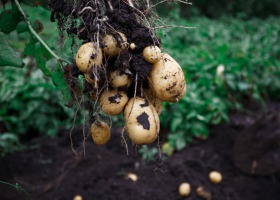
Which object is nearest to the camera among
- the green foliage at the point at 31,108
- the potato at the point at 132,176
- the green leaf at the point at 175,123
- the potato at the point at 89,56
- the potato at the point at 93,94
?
the potato at the point at 89,56

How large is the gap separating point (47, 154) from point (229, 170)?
1459mm

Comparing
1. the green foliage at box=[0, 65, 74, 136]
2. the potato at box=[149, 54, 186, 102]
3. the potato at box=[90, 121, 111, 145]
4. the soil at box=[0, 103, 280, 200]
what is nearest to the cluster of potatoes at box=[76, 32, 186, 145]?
the potato at box=[149, 54, 186, 102]

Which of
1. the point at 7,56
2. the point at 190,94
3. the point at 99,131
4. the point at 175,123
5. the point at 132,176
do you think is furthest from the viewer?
the point at 190,94

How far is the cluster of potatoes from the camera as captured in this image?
4.24 feet

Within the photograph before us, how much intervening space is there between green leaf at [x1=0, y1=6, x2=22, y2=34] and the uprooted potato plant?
13.4 inches

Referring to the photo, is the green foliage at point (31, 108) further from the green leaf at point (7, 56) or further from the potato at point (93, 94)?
the potato at point (93, 94)

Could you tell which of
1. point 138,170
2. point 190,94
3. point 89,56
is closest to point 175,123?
point 190,94

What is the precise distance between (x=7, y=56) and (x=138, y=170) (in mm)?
1589

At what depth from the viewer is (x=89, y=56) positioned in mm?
1277

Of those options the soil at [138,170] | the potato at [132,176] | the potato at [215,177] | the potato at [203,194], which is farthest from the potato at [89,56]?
the potato at [215,177]

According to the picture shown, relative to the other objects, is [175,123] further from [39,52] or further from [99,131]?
[99,131]

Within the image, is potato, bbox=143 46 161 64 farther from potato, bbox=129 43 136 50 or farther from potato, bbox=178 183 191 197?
potato, bbox=178 183 191 197

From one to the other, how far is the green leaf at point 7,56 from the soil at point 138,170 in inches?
42.0

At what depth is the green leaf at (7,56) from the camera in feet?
5.23
